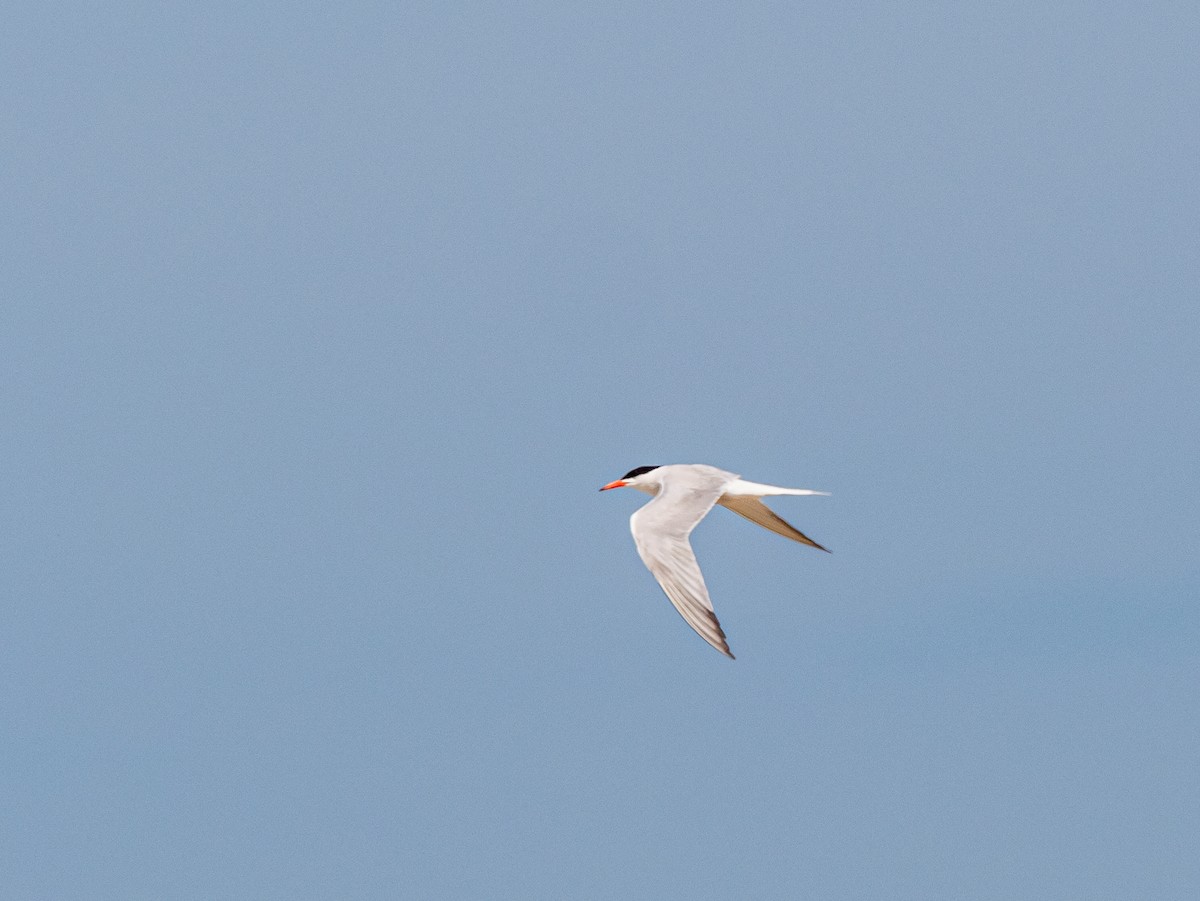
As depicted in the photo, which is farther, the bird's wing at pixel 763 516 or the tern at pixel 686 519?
the bird's wing at pixel 763 516

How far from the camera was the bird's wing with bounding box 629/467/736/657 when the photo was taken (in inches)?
894

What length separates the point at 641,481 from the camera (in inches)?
1113

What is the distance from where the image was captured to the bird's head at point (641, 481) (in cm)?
2808

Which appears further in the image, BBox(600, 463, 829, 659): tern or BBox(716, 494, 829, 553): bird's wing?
BBox(716, 494, 829, 553): bird's wing

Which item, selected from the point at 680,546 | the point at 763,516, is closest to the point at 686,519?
the point at 680,546

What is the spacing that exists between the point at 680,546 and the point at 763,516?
431cm

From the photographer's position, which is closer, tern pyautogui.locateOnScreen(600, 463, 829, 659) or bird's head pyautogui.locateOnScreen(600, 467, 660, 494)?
tern pyautogui.locateOnScreen(600, 463, 829, 659)

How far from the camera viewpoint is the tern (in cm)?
2294

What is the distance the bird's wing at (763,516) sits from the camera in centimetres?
2752

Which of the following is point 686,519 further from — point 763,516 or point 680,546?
point 763,516

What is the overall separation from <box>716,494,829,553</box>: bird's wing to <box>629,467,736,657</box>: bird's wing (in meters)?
1.00

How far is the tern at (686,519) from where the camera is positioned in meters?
22.9

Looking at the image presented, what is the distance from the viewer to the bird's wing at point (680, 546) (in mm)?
22719

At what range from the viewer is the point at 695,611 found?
2284 centimetres
